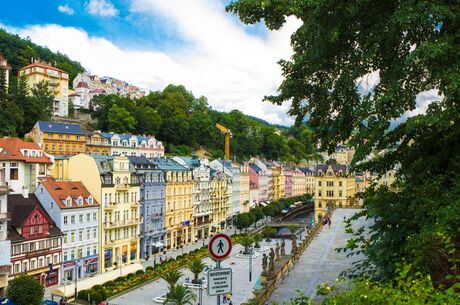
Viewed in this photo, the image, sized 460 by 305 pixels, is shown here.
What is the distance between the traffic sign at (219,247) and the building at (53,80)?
359ft

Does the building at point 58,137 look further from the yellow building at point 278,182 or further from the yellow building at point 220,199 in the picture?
the yellow building at point 278,182

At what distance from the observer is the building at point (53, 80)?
112 metres

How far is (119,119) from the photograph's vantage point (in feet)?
356

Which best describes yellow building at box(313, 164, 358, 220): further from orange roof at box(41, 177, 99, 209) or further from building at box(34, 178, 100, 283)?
orange roof at box(41, 177, 99, 209)

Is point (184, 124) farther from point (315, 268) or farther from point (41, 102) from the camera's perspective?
point (315, 268)

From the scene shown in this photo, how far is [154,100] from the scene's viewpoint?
424 ft

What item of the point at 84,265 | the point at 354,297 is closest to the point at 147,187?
the point at 84,265

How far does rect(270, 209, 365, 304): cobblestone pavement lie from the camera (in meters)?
21.1

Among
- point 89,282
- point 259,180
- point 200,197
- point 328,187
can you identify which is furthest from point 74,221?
point 259,180

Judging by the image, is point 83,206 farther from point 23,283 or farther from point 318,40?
→ point 318,40

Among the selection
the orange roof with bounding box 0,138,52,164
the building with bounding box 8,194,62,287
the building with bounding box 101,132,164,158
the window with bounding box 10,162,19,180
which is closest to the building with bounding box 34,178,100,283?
the building with bounding box 8,194,62,287

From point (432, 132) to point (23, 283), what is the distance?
31456mm

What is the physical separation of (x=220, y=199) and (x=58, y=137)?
28.2 m

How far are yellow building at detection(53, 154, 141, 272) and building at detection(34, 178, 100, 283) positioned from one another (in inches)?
44.1
